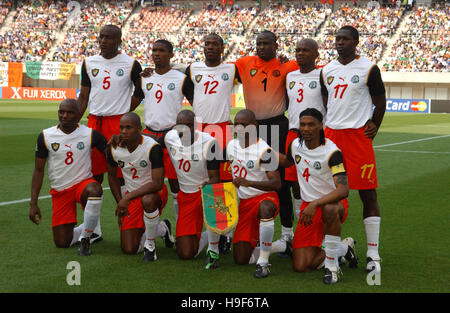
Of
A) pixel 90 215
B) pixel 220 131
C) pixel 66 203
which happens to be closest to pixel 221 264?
pixel 90 215

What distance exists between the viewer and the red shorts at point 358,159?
5.66 metres

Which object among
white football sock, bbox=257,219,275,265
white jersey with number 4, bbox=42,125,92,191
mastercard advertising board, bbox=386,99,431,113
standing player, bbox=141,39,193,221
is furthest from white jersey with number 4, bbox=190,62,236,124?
mastercard advertising board, bbox=386,99,431,113

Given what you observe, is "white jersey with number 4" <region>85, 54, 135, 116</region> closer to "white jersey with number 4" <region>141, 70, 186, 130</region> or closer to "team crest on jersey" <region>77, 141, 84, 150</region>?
"white jersey with number 4" <region>141, 70, 186, 130</region>

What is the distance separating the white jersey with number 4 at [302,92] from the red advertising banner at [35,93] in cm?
4097

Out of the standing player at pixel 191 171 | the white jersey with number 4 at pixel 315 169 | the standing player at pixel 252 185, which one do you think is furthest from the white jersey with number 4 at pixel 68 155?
the white jersey with number 4 at pixel 315 169

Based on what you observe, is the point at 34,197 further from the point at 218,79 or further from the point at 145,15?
the point at 145,15

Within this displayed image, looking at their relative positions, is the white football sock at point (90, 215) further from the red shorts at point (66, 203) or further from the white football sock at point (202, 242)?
the white football sock at point (202, 242)

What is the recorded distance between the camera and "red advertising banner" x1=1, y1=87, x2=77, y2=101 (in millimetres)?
45562

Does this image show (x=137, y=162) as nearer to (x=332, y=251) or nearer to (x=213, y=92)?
(x=213, y=92)

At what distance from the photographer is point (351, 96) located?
5723 mm

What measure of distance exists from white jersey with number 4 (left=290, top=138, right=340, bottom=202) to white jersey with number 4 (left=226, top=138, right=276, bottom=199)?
1.27ft

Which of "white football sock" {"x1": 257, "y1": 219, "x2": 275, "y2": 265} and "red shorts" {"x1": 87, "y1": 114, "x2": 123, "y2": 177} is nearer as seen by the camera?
"white football sock" {"x1": 257, "y1": 219, "x2": 275, "y2": 265}
